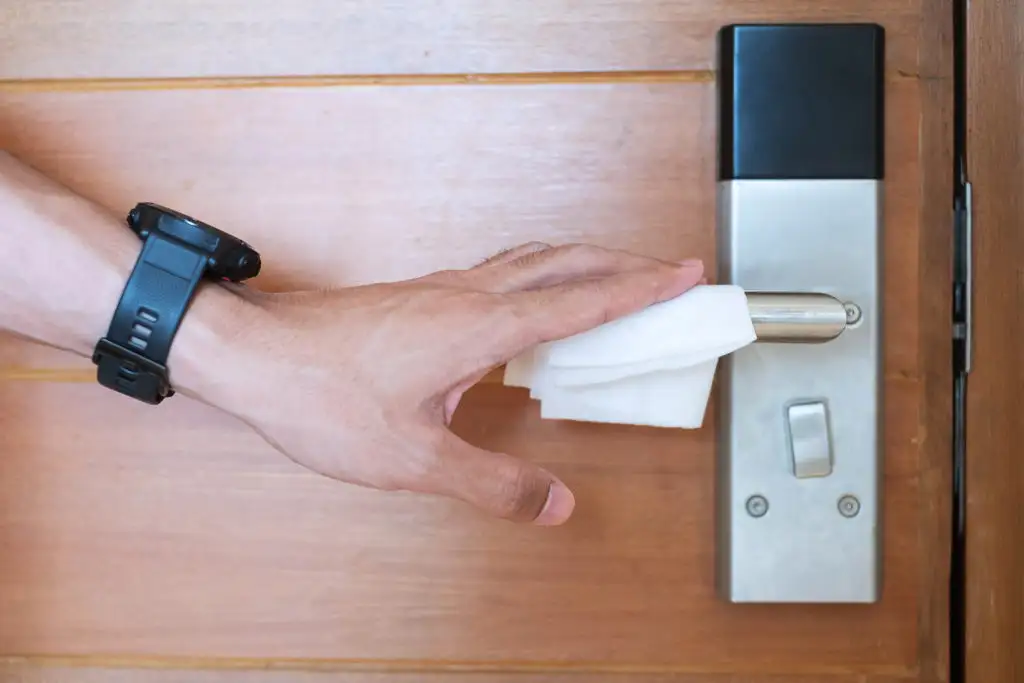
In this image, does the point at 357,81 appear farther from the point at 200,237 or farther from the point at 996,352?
the point at 996,352

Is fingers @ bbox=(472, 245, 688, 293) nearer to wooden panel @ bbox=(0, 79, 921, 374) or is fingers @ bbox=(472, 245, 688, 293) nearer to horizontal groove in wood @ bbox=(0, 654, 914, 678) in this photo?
wooden panel @ bbox=(0, 79, 921, 374)

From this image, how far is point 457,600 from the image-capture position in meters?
0.55

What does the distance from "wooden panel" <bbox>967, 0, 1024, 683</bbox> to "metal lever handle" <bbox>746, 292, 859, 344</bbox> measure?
0.12 metres

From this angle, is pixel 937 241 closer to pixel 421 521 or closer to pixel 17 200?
pixel 421 521

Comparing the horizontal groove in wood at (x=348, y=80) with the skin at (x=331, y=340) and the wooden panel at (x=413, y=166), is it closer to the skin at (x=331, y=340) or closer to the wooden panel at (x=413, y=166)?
the wooden panel at (x=413, y=166)

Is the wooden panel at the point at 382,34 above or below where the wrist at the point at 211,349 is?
above

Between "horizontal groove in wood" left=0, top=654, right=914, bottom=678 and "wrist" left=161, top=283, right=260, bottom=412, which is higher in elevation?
"wrist" left=161, top=283, right=260, bottom=412

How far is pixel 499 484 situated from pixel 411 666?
6.8 inches

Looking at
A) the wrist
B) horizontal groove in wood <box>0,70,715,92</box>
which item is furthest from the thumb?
horizontal groove in wood <box>0,70,715,92</box>

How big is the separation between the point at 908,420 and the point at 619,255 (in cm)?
21

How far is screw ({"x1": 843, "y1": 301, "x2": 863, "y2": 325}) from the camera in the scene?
51 cm

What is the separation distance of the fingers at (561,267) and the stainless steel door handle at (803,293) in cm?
7

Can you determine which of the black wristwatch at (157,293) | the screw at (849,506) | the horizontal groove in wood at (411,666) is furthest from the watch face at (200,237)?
the screw at (849,506)

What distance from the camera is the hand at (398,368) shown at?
434 millimetres
